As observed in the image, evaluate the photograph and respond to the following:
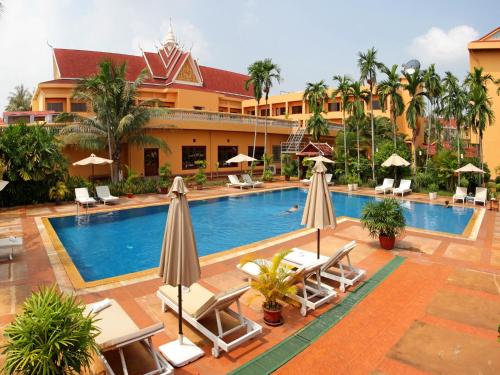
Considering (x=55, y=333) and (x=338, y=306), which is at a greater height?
(x=55, y=333)

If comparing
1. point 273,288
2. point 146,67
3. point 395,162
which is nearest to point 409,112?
point 395,162

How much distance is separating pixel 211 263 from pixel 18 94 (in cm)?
5330

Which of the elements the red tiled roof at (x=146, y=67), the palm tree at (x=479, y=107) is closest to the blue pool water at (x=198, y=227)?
the palm tree at (x=479, y=107)

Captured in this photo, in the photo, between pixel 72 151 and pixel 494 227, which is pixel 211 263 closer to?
pixel 494 227

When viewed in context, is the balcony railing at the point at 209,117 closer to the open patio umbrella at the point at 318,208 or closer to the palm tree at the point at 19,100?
the open patio umbrella at the point at 318,208

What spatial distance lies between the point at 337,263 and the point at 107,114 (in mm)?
16386

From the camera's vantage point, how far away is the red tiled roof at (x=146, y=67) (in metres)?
30.4

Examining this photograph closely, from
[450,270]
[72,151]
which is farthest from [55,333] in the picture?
[72,151]

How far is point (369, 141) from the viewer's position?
29.0 m

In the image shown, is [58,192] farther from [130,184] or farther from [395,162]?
[395,162]

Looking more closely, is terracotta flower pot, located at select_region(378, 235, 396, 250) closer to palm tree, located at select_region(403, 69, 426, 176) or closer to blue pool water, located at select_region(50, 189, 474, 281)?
blue pool water, located at select_region(50, 189, 474, 281)

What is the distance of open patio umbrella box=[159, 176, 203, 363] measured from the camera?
4.67 meters

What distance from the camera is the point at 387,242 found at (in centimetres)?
961

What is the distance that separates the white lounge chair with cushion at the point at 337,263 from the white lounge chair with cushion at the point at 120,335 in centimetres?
338
